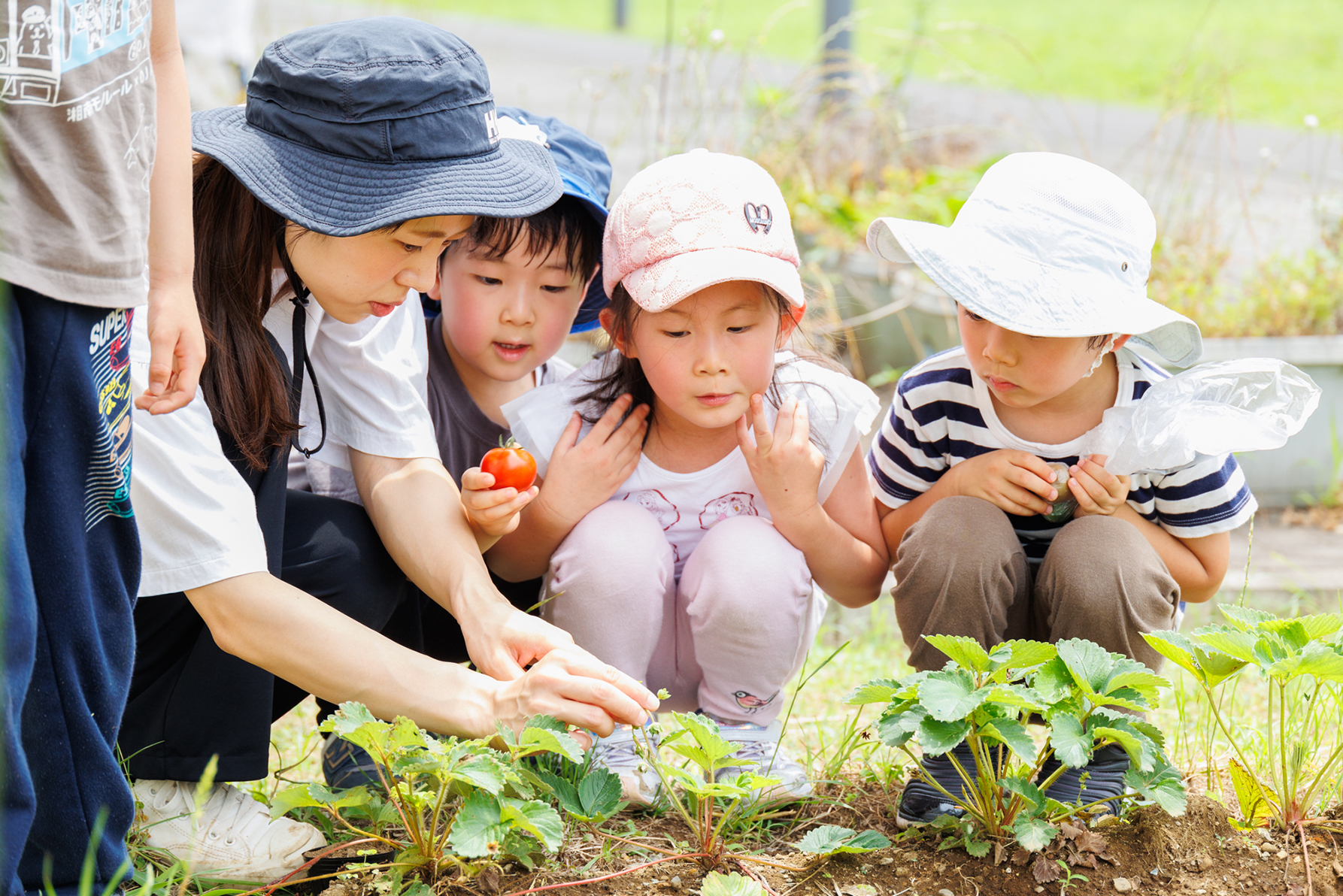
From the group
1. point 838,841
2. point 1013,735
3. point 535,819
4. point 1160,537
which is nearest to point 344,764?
point 535,819

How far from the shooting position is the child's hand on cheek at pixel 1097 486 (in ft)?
6.21

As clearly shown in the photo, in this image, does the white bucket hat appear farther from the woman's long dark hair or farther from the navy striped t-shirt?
the woman's long dark hair

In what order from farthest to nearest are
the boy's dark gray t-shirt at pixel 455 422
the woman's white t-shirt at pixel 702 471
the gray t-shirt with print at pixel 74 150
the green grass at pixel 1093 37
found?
the green grass at pixel 1093 37, the boy's dark gray t-shirt at pixel 455 422, the woman's white t-shirt at pixel 702 471, the gray t-shirt with print at pixel 74 150

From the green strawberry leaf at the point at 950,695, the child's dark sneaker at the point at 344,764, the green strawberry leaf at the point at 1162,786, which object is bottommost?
the child's dark sneaker at the point at 344,764

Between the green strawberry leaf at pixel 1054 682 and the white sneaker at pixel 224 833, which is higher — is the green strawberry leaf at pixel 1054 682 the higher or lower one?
the higher one

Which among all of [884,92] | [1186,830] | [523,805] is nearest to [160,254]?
[523,805]

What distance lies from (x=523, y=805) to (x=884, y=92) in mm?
4070

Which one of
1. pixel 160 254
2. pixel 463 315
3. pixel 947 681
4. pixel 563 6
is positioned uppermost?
pixel 160 254

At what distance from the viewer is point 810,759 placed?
2.01m

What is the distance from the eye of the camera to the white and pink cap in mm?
1878

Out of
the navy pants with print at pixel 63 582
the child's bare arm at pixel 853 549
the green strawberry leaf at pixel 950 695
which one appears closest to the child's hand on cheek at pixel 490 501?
the child's bare arm at pixel 853 549

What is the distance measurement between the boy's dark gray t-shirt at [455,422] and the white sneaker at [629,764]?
60 centimetres

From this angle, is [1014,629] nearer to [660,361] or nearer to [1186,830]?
[1186,830]

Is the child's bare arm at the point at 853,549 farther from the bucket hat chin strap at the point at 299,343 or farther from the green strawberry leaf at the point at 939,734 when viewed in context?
the bucket hat chin strap at the point at 299,343
